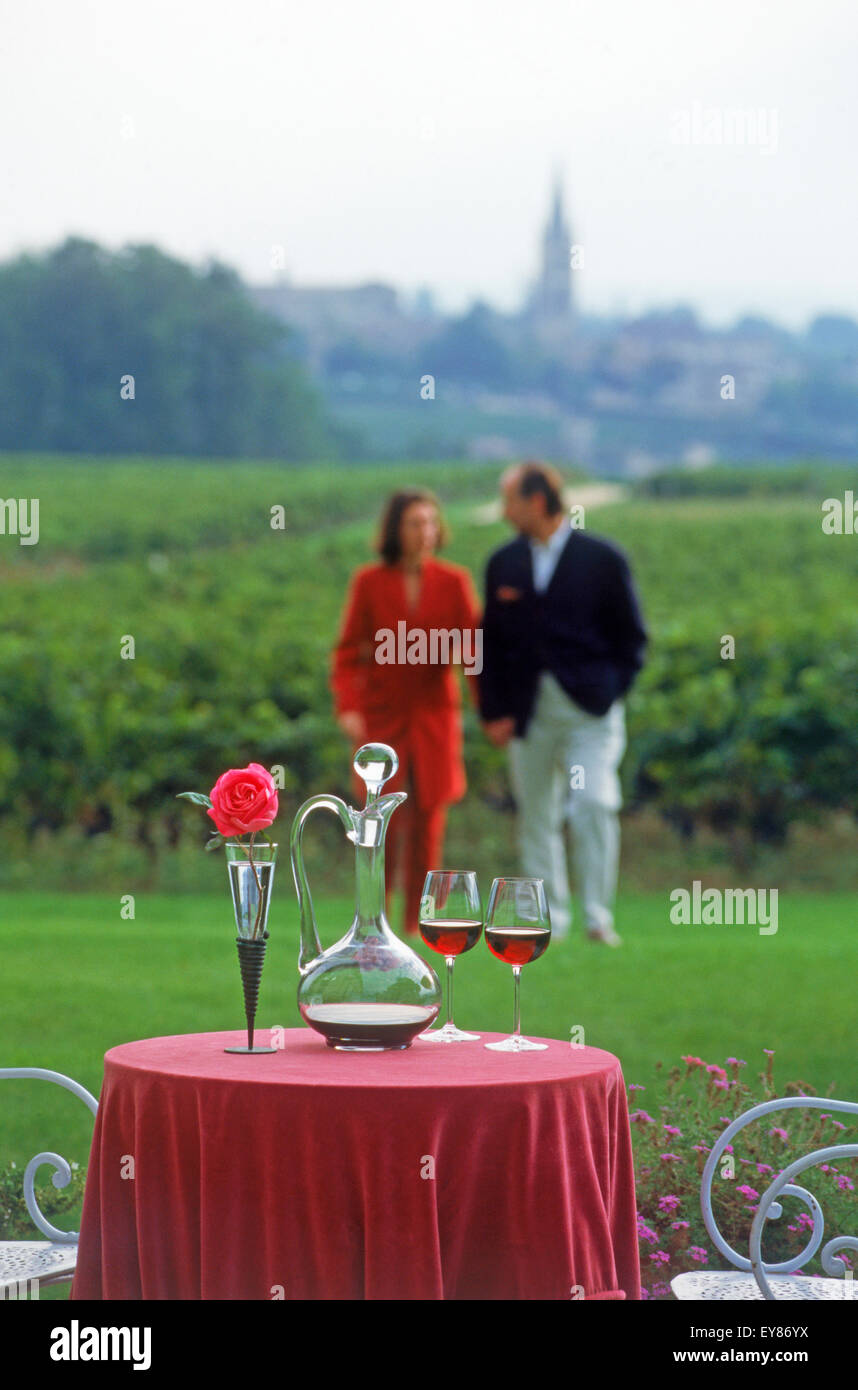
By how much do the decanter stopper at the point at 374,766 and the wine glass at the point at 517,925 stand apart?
238mm

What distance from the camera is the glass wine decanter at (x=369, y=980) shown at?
251 centimetres

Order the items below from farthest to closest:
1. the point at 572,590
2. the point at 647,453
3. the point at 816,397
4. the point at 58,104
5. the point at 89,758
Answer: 1. the point at 647,453
2. the point at 816,397
3. the point at 58,104
4. the point at 89,758
5. the point at 572,590

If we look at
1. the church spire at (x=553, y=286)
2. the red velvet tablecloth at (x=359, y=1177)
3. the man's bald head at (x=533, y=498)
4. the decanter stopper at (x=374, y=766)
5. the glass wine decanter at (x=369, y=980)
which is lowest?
the red velvet tablecloth at (x=359, y=1177)

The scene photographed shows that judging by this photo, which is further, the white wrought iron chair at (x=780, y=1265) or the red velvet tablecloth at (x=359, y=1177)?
the white wrought iron chair at (x=780, y=1265)

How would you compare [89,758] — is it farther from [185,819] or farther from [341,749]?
[341,749]

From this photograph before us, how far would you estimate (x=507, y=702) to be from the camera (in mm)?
7191

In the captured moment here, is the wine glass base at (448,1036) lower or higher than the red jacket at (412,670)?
lower

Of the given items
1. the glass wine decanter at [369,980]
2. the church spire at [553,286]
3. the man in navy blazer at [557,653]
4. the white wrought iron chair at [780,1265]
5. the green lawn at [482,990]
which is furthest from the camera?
the church spire at [553,286]

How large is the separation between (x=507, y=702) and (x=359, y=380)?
39807mm

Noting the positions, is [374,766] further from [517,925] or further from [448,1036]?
[448,1036]

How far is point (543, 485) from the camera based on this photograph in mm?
7195

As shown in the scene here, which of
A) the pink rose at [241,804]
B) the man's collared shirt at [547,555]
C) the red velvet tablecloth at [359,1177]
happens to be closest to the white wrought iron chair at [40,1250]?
the red velvet tablecloth at [359,1177]

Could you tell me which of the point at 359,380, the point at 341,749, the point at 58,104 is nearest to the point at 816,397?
the point at 359,380

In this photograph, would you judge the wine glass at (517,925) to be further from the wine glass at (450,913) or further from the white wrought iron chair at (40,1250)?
the white wrought iron chair at (40,1250)
